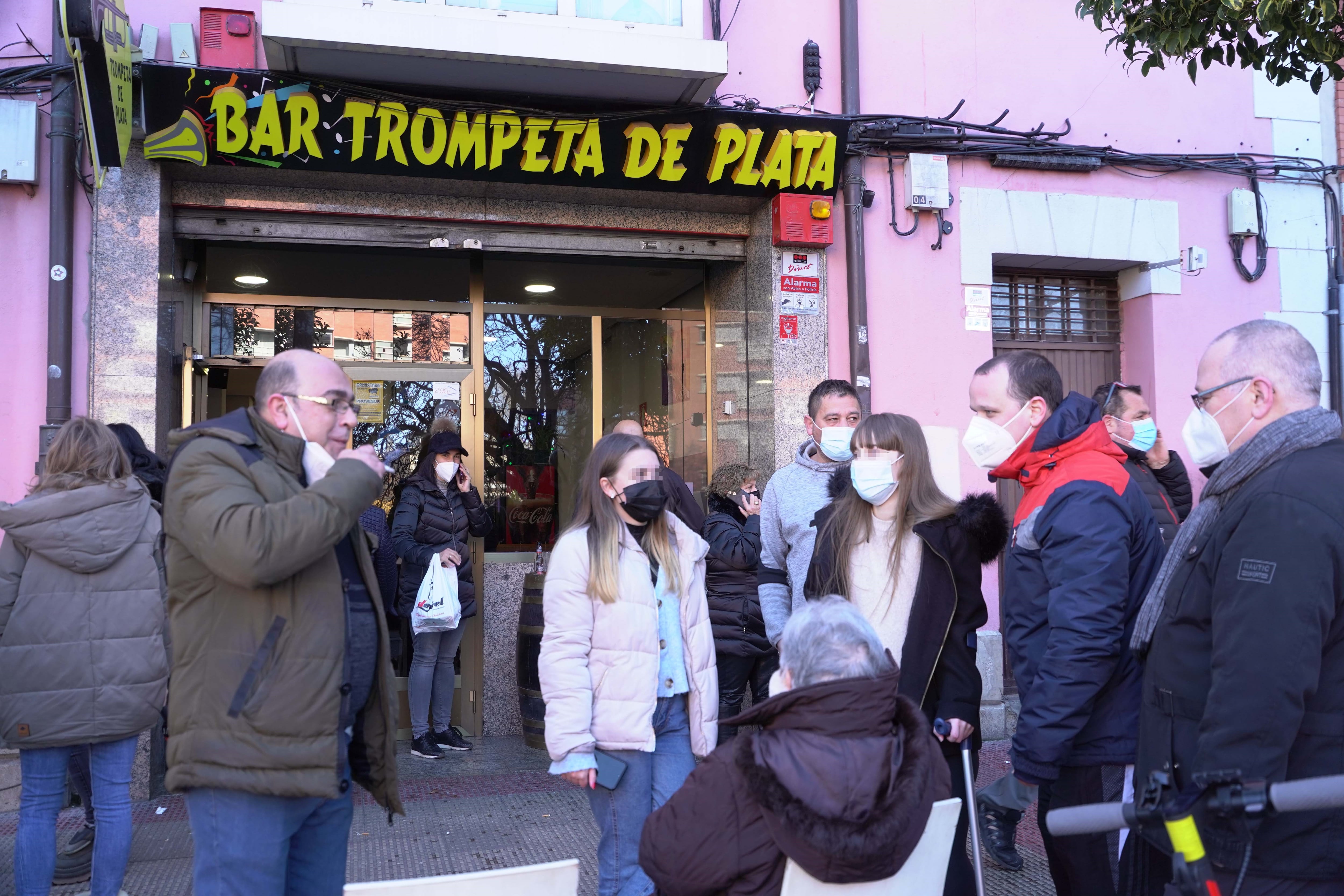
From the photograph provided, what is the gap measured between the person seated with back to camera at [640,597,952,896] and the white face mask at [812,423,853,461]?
2114 millimetres

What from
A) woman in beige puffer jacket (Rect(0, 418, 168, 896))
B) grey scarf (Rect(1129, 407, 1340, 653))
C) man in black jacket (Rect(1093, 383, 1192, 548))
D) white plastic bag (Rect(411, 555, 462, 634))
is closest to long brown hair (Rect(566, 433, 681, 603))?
grey scarf (Rect(1129, 407, 1340, 653))

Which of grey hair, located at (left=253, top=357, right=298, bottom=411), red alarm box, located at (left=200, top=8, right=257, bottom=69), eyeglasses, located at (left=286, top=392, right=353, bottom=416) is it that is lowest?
eyeglasses, located at (left=286, top=392, right=353, bottom=416)

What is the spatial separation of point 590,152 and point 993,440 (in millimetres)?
3913

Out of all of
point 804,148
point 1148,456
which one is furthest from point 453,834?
point 804,148

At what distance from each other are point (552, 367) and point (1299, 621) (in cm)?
612

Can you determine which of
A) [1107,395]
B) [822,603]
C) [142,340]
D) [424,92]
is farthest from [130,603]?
[1107,395]

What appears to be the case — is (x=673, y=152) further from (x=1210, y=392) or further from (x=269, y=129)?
(x=1210, y=392)

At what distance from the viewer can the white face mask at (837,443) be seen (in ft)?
15.0

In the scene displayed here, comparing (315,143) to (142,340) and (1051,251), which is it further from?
(1051,251)

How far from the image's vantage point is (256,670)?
2.56 meters

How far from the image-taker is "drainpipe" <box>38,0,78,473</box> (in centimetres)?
580

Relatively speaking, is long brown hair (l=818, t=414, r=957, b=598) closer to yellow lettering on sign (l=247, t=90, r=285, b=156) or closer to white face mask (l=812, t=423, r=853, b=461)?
white face mask (l=812, t=423, r=853, b=461)

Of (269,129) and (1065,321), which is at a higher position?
(269,129)

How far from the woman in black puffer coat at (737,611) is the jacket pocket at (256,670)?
10.4ft
